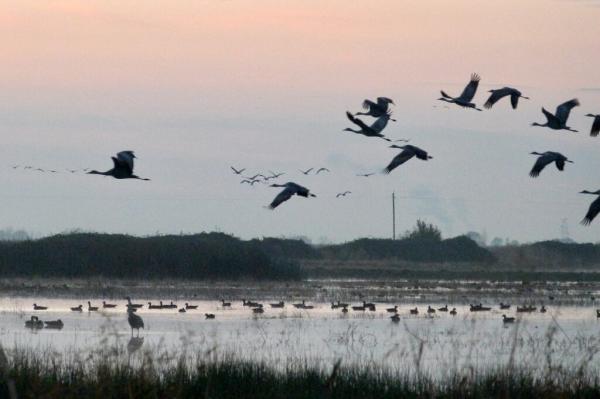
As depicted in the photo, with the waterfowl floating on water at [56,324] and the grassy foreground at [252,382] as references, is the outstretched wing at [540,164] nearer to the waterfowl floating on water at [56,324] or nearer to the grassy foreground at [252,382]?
the grassy foreground at [252,382]

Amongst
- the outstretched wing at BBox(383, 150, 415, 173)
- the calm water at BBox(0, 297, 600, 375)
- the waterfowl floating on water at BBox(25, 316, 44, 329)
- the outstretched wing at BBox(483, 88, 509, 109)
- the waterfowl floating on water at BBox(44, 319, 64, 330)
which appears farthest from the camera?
the waterfowl floating on water at BBox(44, 319, 64, 330)

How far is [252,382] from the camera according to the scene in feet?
46.3

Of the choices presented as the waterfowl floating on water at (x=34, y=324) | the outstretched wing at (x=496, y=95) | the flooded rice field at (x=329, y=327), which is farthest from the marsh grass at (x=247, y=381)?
the waterfowl floating on water at (x=34, y=324)

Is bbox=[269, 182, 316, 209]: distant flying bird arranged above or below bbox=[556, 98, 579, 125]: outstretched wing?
below

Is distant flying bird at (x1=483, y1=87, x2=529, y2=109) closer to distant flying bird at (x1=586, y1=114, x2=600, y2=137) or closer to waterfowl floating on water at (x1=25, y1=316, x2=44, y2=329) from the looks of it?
distant flying bird at (x1=586, y1=114, x2=600, y2=137)

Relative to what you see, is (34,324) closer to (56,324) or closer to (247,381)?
(56,324)

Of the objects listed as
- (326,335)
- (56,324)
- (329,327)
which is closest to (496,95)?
(326,335)

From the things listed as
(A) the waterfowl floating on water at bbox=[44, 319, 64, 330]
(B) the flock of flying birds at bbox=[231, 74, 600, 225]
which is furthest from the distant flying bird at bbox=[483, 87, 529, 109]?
(A) the waterfowl floating on water at bbox=[44, 319, 64, 330]

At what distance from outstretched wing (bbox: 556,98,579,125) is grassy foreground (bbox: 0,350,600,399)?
312 centimetres

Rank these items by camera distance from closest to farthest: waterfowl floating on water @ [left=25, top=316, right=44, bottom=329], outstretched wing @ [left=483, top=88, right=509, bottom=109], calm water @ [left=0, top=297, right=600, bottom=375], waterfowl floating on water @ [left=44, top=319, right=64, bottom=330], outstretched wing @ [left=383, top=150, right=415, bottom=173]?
outstretched wing @ [left=383, top=150, right=415, bottom=173]
outstretched wing @ [left=483, top=88, right=509, bottom=109]
calm water @ [left=0, top=297, right=600, bottom=375]
waterfowl floating on water @ [left=25, top=316, right=44, bottom=329]
waterfowl floating on water @ [left=44, top=319, right=64, bottom=330]

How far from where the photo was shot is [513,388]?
13633 mm

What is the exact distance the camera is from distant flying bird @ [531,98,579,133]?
15.3 m

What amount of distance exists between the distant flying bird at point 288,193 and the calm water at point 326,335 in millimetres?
2123

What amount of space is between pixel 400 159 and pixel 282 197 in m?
1.60
